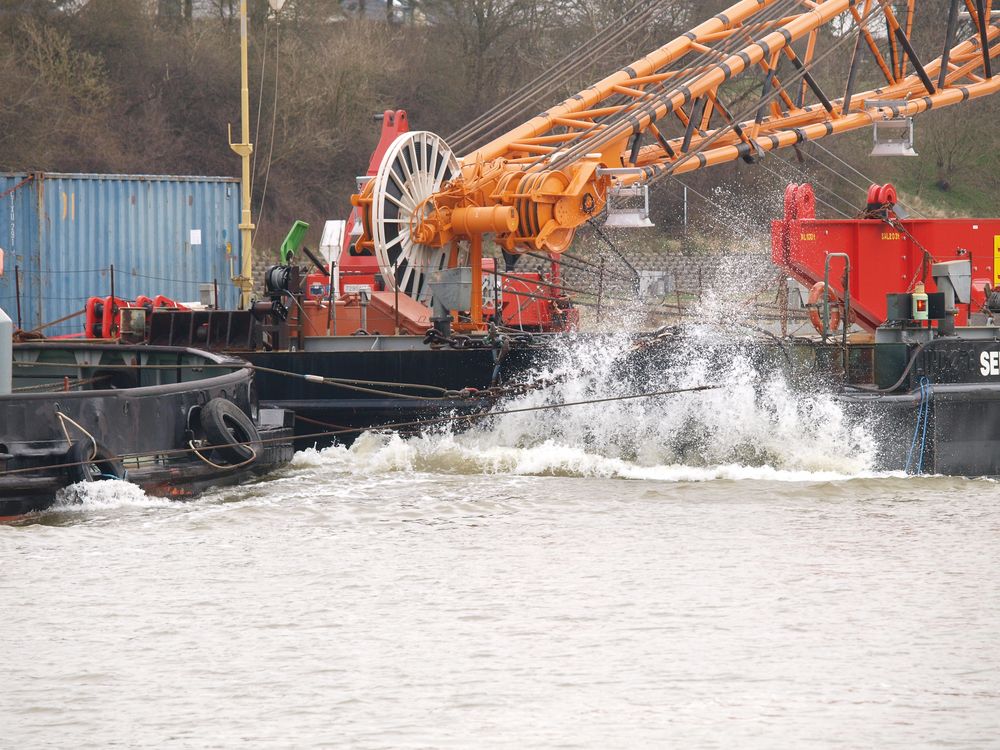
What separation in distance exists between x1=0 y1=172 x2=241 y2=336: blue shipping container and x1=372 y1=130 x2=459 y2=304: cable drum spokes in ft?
30.9

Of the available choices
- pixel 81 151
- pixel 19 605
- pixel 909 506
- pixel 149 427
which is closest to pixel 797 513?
pixel 909 506

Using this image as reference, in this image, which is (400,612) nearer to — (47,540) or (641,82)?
(47,540)

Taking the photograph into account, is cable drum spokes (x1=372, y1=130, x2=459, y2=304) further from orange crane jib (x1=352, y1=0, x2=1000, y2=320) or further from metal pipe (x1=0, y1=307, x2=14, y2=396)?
metal pipe (x1=0, y1=307, x2=14, y2=396)

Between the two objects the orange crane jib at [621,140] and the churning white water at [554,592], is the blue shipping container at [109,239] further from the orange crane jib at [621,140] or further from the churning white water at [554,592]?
the churning white water at [554,592]

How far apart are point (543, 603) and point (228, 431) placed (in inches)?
230

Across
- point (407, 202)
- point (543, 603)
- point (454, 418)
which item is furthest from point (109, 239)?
point (543, 603)

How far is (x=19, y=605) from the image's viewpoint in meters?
11.4

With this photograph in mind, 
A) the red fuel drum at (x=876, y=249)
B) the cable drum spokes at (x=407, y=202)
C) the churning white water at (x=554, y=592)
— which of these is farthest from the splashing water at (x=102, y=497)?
the red fuel drum at (x=876, y=249)

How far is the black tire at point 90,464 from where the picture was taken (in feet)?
47.4

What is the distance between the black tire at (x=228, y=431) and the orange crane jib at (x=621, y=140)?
416cm

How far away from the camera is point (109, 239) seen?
29156 mm

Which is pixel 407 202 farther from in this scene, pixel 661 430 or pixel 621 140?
pixel 661 430

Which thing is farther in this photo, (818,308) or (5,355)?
(818,308)

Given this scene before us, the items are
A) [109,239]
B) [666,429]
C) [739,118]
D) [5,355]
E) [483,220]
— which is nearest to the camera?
[5,355]
